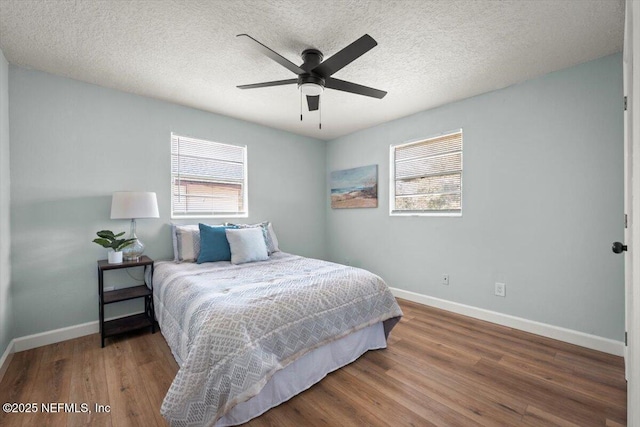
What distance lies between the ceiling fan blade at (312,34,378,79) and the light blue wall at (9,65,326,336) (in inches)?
81.7

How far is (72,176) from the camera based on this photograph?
2.60 meters

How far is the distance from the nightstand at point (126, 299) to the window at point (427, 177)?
3.02 metres

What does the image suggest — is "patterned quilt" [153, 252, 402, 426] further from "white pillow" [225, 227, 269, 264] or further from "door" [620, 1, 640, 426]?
"door" [620, 1, 640, 426]

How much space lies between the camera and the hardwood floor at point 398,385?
1567 millimetres

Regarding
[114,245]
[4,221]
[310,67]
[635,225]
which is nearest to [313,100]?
[310,67]

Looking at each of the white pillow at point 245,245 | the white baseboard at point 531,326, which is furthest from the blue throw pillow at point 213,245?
the white baseboard at point 531,326

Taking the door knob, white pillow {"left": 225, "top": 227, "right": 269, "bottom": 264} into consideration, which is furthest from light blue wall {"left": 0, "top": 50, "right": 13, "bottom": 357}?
the door knob

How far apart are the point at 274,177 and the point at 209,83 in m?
1.64

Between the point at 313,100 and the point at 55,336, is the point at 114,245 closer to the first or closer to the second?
the point at 55,336

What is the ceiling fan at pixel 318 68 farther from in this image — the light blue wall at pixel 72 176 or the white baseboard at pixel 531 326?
the white baseboard at pixel 531 326

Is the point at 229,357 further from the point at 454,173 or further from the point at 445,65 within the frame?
the point at 454,173

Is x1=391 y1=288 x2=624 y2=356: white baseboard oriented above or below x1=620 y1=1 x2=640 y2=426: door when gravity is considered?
below

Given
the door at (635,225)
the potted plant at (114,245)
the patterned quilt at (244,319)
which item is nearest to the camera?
the door at (635,225)

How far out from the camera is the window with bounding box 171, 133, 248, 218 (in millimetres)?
3268
